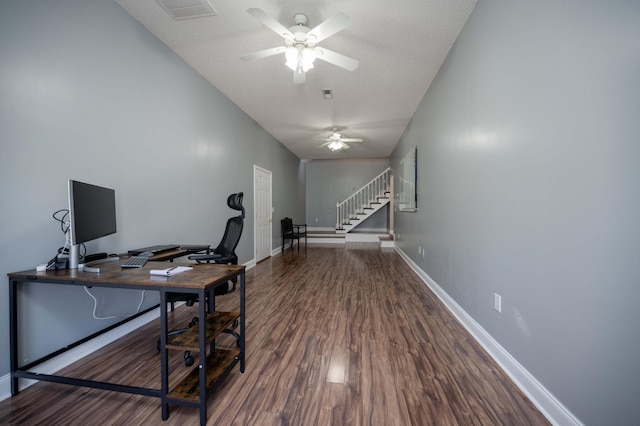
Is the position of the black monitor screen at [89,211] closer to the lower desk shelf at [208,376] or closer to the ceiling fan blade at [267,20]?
the lower desk shelf at [208,376]

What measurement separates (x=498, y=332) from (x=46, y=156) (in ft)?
11.6

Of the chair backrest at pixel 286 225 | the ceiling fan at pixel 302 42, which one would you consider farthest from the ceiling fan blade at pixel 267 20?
the chair backrest at pixel 286 225

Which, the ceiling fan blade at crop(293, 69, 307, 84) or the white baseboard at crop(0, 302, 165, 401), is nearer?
the white baseboard at crop(0, 302, 165, 401)

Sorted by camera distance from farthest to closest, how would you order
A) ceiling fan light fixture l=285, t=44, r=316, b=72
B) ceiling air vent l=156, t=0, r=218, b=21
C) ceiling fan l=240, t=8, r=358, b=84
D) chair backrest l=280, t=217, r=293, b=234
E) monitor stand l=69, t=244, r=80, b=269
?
chair backrest l=280, t=217, r=293, b=234 → ceiling fan light fixture l=285, t=44, r=316, b=72 → ceiling air vent l=156, t=0, r=218, b=21 → ceiling fan l=240, t=8, r=358, b=84 → monitor stand l=69, t=244, r=80, b=269

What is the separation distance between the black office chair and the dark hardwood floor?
35 cm

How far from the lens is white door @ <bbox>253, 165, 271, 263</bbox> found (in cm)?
562

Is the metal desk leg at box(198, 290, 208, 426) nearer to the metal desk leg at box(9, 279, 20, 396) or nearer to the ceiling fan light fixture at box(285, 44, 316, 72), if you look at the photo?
the metal desk leg at box(9, 279, 20, 396)

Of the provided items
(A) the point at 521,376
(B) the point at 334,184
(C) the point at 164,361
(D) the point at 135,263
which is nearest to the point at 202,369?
(C) the point at 164,361

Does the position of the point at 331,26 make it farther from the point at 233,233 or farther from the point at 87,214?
the point at 87,214

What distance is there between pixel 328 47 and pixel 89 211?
9.24 ft

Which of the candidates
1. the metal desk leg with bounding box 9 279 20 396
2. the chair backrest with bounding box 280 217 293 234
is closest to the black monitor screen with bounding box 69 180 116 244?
the metal desk leg with bounding box 9 279 20 396

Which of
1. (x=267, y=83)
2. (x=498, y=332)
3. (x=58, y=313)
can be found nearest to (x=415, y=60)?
(x=267, y=83)

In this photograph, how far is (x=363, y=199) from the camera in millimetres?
9602

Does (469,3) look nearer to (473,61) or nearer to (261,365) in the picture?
(473,61)
